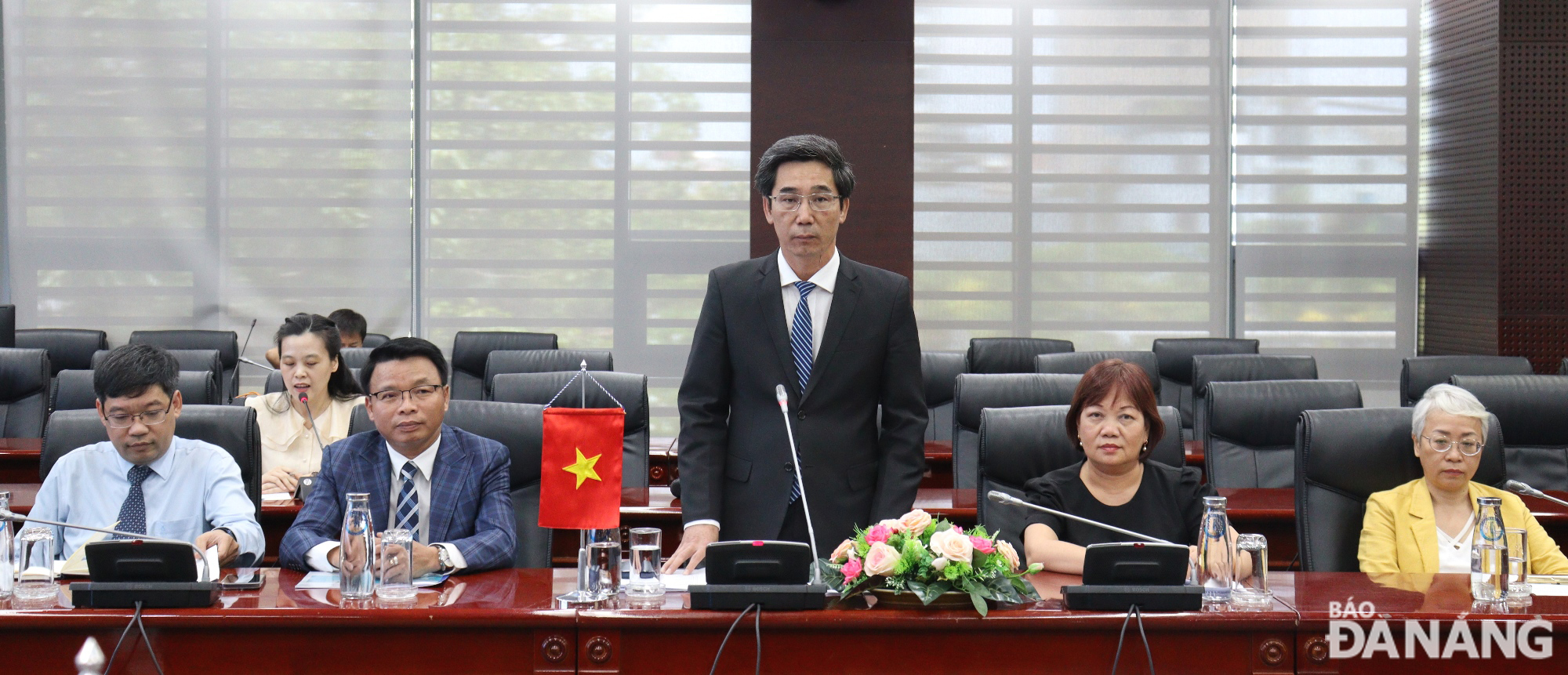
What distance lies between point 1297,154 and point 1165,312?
1.18 metres

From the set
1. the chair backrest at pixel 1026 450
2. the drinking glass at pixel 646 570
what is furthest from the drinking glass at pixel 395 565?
the chair backrest at pixel 1026 450

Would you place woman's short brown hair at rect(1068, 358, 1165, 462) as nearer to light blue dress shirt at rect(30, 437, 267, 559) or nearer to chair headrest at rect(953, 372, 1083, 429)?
chair headrest at rect(953, 372, 1083, 429)

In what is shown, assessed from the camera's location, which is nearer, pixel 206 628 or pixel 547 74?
pixel 206 628

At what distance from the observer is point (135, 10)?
22.4ft

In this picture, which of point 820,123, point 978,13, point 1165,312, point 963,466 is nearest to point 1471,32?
point 1165,312

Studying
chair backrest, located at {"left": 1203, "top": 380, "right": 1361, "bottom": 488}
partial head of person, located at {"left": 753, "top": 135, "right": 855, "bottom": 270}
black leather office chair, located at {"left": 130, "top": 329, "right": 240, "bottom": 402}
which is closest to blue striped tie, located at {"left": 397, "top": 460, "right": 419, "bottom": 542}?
partial head of person, located at {"left": 753, "top": 135, "right": 855, "bottom": 270}

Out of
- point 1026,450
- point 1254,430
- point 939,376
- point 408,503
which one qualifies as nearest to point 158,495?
point 408,503

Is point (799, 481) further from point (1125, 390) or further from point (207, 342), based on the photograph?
point (207, 342)

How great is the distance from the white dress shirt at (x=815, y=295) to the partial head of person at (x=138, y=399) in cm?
131

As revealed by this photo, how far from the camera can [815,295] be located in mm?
2430

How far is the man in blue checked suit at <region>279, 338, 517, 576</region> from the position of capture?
2.44 meters

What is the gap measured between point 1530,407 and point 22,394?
213 inches

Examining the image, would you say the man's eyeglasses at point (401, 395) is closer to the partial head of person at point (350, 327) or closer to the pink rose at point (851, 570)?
the pink rose at point (851, 570)

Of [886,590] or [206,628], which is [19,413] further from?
[886,590]
